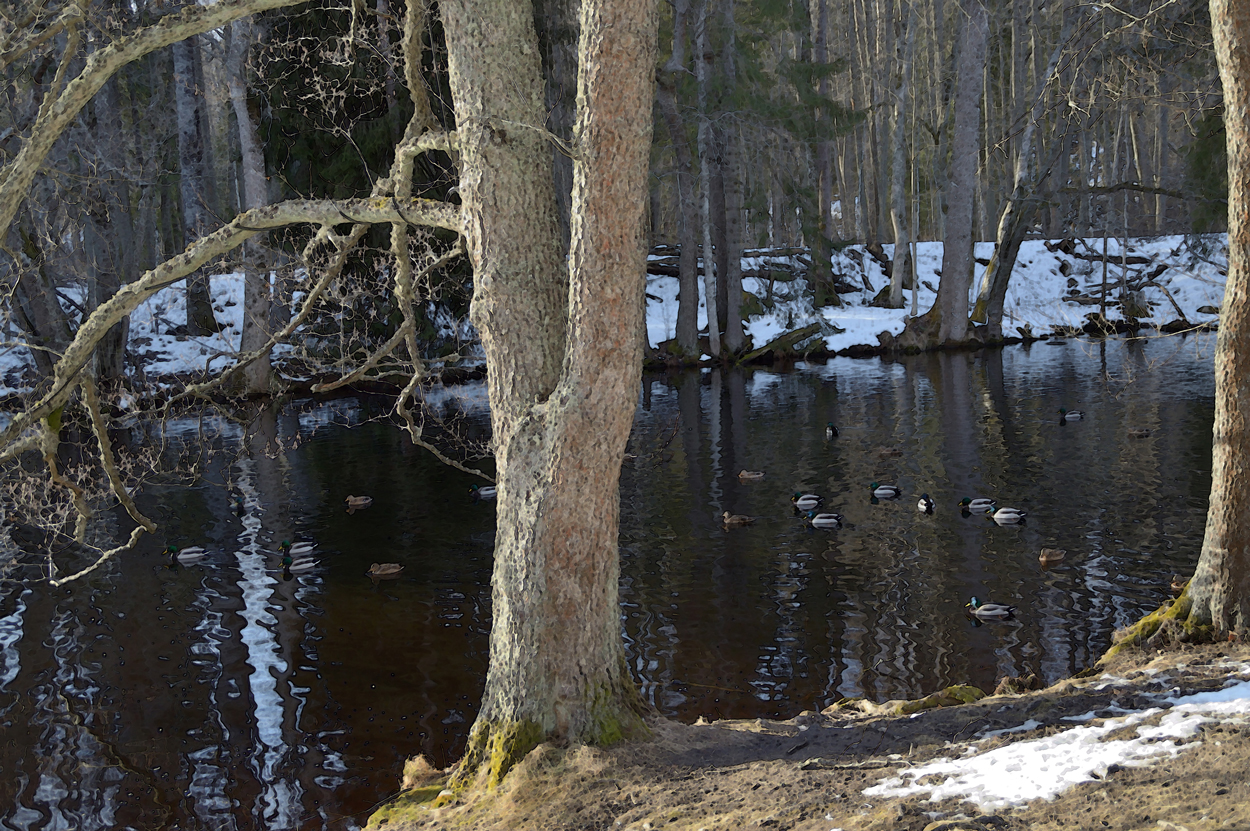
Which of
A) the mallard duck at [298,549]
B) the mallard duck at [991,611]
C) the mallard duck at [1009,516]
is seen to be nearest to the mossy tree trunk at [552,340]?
the mallard duck at [991,611]

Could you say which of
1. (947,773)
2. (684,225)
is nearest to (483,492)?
(947,773)

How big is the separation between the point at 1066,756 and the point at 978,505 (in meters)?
8.59

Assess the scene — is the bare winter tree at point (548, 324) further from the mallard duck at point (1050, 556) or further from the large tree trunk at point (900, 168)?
the large tree trunk at point (900, 168)

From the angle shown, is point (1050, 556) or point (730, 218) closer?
point (1050, 556)

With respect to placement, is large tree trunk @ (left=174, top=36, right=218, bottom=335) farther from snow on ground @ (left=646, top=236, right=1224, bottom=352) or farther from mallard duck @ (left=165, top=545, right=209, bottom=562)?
mallard duck @ (left=165, top=545, right=209, bottom=562)

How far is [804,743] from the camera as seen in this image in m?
5.59

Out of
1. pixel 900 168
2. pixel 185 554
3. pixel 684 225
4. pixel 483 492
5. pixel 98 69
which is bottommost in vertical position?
pixel 185 554

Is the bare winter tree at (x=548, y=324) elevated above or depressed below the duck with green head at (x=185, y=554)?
above

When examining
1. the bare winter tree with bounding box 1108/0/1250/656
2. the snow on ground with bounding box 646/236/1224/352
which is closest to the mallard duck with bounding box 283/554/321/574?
the bare winter tree with bounding box 1108/0/1250/656

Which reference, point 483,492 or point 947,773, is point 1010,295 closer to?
point 483,492

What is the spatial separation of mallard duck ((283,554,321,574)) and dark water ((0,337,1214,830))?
23 centimetres

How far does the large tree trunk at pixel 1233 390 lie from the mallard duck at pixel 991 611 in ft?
8.45

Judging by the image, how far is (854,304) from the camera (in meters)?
37.6

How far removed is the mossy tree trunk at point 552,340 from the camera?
5105 mm
